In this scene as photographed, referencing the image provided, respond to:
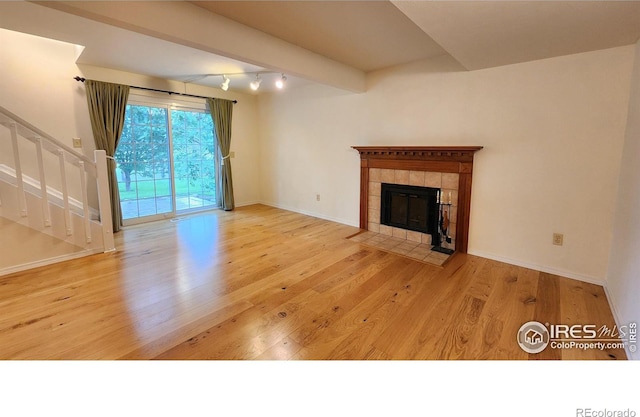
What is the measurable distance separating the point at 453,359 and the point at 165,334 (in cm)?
179

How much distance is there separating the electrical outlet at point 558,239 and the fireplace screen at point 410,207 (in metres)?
1.14

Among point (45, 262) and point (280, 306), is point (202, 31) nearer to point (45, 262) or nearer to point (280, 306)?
point (280, 306)

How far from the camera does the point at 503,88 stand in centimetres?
308

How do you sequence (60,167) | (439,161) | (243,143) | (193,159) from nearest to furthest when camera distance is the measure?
(60,167), (439,161), (193,159), (243,143)

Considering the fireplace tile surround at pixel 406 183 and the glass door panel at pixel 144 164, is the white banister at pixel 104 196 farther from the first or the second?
the fireplace tile surround at pixel 406 183

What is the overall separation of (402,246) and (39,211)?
12.8ft

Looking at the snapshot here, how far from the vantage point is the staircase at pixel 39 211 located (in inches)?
111

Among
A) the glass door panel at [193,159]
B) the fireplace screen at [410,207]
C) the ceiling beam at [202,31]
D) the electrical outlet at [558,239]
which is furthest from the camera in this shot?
the glass door panel at [193,159]

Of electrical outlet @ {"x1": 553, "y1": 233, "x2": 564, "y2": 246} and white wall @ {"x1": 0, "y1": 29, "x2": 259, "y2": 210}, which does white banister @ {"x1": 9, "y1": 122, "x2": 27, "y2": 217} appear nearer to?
white wall @ {"x1": 0, "y1": 29, "x2": 259, "y2": 210}

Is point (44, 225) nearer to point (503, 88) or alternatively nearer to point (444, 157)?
point (444, 157)

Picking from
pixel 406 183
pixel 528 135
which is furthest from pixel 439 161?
pixel 528 135

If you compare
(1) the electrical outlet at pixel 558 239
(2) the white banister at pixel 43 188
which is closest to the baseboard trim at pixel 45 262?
(2) the white banister at pixel 43 188

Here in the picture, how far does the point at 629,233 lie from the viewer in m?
2.08
